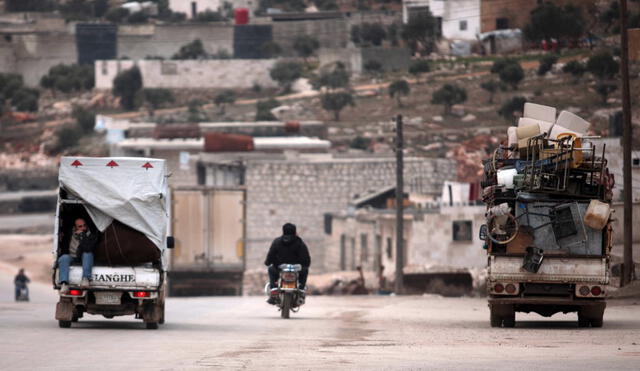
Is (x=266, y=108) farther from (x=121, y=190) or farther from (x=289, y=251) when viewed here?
(x=121, y=190)

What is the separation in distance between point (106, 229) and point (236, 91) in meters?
131

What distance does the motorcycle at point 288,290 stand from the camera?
24.5 m

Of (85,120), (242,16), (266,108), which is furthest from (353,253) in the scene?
(242,16)

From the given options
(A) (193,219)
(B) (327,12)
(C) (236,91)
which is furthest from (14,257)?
(B) (327,12)

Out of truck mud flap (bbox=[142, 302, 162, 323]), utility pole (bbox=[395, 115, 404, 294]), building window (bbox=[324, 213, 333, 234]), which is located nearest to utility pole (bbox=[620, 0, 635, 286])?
utility pole (bbox=[395, 115, 404, 294])

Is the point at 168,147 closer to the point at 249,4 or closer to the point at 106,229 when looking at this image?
the point at 106,229

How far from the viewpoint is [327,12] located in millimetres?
179375

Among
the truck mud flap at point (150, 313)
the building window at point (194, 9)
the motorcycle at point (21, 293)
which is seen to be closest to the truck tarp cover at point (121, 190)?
the truck mud flap at point (150, 313)

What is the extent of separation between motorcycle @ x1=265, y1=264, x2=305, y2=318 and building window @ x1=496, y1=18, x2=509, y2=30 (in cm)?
10761

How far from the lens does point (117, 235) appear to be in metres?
20.5

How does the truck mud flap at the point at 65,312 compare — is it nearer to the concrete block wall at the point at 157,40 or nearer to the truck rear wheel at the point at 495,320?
the truck rear wheel at the point at 495,320

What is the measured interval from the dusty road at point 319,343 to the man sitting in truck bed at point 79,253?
0.74 meters

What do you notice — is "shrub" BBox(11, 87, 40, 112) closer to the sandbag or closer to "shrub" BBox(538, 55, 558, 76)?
"shrub" BBox(538, 55, 558, 76)

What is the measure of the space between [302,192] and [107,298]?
171 feet
